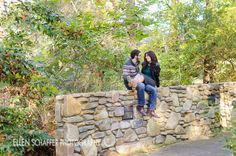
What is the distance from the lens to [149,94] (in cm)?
522

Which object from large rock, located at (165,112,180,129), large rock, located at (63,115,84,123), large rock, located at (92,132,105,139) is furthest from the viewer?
large rock, located at (165,112,180,129)

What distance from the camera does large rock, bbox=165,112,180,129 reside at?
18.6 ft

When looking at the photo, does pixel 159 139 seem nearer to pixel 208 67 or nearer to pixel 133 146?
pixel 133 146

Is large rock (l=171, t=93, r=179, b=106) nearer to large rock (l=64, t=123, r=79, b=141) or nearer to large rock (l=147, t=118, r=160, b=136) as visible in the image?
large rock (l=147, t=118, r=160, b=136)

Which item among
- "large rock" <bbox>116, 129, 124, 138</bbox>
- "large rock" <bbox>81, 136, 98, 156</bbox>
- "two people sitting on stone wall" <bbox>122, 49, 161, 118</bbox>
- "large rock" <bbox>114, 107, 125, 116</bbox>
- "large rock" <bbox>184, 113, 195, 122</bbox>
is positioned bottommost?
"large rock" <bbox>81, 136, 98, 156</bbox>

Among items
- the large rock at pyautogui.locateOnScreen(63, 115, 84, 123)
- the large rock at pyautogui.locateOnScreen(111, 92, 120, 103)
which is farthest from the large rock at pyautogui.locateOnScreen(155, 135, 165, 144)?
the large rock at pyautogui.locateOnScreen(63, 115, 84, 123)

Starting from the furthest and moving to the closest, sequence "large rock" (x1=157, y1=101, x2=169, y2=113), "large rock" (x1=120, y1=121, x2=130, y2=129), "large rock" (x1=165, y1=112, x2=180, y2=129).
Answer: "large rock" (x1=165, y1=112, x2=180, y2=129) → "large rock" (x1=157, y1=101, x2=169, y2=113) → "large rock" (x1=120, y1=121, x2=130, y2=129)

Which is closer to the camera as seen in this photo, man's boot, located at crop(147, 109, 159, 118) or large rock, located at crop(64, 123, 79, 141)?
large rock, located at crop(64, 123, 79, 141)

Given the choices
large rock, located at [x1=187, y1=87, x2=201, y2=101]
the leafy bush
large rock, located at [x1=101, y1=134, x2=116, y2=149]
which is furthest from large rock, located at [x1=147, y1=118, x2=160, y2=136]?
the leafy bush

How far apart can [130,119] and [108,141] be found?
1.90 feet

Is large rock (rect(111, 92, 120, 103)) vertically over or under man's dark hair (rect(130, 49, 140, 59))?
under

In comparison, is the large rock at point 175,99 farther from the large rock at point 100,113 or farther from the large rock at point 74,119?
the large rock at point 74,119

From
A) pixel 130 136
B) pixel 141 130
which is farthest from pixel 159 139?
pixel 130 136

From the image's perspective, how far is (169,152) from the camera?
5.06 meters
